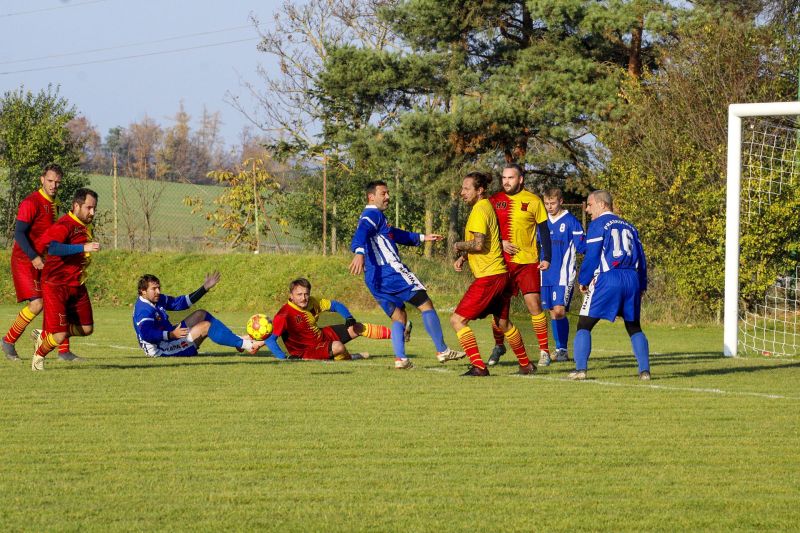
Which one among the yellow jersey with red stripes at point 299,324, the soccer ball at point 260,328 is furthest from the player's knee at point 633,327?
the soccer ball at point 260,328

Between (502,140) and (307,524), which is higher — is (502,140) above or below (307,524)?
above

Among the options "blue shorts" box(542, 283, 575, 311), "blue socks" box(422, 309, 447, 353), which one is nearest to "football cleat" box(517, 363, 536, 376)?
"blue socks" box(422, 309, 447, 353)

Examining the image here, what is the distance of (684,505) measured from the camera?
5656 mm

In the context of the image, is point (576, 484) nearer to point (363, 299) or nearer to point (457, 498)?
point (457, 498)

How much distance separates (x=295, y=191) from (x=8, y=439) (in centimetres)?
2617

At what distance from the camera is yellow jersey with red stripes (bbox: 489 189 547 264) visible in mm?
12141

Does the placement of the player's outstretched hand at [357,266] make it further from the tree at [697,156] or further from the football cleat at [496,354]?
the tree at [697,156]

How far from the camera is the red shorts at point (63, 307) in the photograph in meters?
Answer: 11.6

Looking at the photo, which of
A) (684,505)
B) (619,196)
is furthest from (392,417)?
(619,196)

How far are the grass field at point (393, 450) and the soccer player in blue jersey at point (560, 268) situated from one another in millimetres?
1386

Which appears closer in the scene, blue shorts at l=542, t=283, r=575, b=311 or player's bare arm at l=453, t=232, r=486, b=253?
player's bare arm at l=453, t=232, r=486, b=253

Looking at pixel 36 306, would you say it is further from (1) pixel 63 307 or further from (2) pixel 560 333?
(2) pixel 560 333

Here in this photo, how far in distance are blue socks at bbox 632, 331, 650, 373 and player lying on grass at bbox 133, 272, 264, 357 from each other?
4.23 metres

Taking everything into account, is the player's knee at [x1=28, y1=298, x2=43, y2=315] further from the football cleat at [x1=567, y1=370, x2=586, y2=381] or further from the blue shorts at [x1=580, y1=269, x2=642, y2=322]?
the blue shorts at [x1=580, y1=269, x2=642, y2=322]
